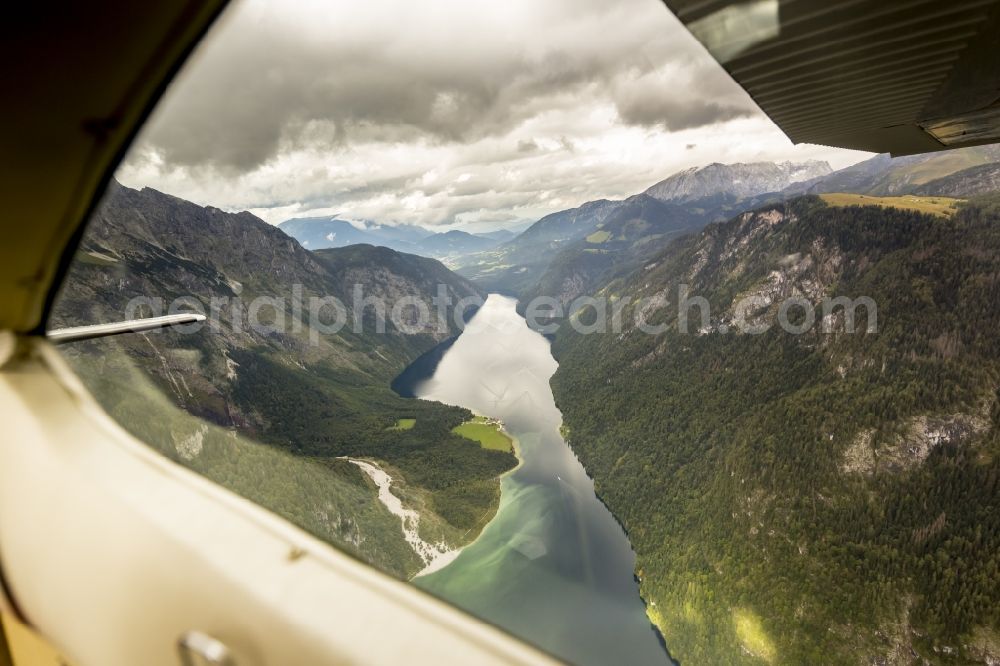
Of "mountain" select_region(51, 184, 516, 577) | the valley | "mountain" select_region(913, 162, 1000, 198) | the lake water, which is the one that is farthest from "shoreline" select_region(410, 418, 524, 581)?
"mountain" select_region(913, 162, 1000, 198)

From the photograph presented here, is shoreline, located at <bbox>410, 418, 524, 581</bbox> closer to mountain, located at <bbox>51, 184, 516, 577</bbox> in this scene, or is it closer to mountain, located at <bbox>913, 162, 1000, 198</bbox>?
mountain, located at <bbox>51, 184, 516, 577</bbox>

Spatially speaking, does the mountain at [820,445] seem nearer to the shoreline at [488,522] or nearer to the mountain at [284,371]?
the shoreline at [488,522]

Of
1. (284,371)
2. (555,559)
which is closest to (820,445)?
(555,559)

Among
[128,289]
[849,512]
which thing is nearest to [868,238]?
[849,512]

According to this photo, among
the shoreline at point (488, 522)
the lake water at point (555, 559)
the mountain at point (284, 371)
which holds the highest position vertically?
the mountain at point (284, 371)

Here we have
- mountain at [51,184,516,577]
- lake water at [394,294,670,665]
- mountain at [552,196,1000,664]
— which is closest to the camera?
mountain at [51,184,516,577]

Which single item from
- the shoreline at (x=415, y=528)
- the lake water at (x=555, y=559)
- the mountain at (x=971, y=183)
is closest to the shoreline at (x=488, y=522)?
the shoreline at (x=415, y=528)

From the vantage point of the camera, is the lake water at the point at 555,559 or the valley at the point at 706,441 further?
the valley at the point at 706,441
